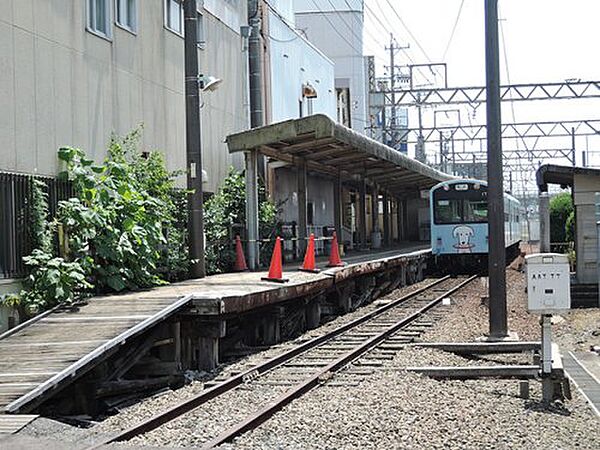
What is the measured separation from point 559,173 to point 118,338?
14.2 meters

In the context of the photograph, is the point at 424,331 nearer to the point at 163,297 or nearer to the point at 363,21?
the point at 163,297

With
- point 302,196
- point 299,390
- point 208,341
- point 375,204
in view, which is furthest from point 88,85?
point 375,204

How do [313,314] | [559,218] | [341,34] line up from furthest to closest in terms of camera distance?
[341,34] < [559,218] < [313,314]

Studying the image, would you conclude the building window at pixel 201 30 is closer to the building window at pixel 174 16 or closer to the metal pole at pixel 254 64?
the building window at pixel 174 16

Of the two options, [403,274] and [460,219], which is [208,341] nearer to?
[403,274]

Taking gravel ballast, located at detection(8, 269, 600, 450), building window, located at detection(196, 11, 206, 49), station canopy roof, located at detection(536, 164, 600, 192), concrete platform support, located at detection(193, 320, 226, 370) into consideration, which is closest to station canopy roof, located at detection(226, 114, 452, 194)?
building window, located at detection(196, 11, 206, 49)

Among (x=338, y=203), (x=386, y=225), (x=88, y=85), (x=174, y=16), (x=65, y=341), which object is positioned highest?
(x=174, y=16)

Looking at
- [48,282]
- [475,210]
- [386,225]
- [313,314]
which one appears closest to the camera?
[48,282]

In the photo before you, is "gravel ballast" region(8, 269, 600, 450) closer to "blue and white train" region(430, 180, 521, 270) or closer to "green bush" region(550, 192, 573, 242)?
"blue and white train" region(430, 180, 521, 270)

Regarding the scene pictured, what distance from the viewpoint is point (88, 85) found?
13.2m

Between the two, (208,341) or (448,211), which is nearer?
(208,341)

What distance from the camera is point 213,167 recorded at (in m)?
19.6

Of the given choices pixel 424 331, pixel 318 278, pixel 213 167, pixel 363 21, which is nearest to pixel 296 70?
pixel 213 167

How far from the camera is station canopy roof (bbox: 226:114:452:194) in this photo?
17328 mm
